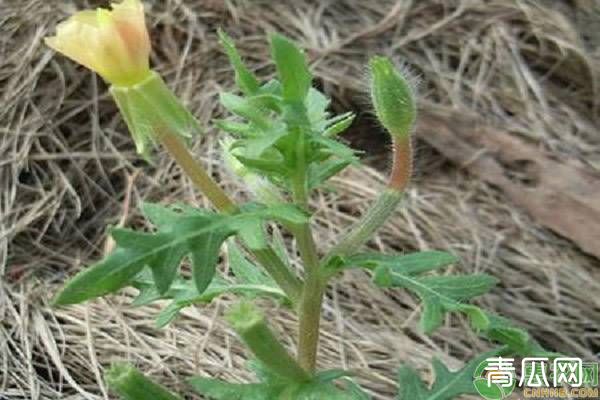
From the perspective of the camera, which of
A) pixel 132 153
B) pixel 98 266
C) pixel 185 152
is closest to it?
pixel 98 266

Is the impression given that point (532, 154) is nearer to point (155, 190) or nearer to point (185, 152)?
point (155, 190)

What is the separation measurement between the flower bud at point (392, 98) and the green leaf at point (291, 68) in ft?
0.35

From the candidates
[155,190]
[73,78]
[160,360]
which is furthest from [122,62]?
[73,78]

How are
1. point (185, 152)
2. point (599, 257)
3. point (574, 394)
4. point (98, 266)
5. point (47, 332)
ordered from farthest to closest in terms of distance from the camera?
1. point (599, 257)
2. point (47, 332)
3. point (574, 394)
4. point (185, 152)
5. point (98, 266)

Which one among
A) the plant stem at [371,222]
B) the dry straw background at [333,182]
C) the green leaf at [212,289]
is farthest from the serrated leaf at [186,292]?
the dry straw background at [333,182]

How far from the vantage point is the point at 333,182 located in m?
2.46

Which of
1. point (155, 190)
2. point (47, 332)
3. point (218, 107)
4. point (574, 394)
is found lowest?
point (574, 394)

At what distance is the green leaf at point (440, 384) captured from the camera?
5.06 feet

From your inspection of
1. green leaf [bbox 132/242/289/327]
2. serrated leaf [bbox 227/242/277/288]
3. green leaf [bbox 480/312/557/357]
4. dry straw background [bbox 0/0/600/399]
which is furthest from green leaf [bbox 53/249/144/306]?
dry straw background [bbox 0/0/600/399]

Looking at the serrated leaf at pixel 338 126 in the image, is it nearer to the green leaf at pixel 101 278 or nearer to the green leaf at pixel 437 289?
the green leaf at pixel 437 289

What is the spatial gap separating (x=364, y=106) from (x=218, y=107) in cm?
34

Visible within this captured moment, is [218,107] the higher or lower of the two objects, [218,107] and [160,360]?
the higher

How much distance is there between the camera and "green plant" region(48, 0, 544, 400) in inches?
44.8

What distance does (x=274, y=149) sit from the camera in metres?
1.24
